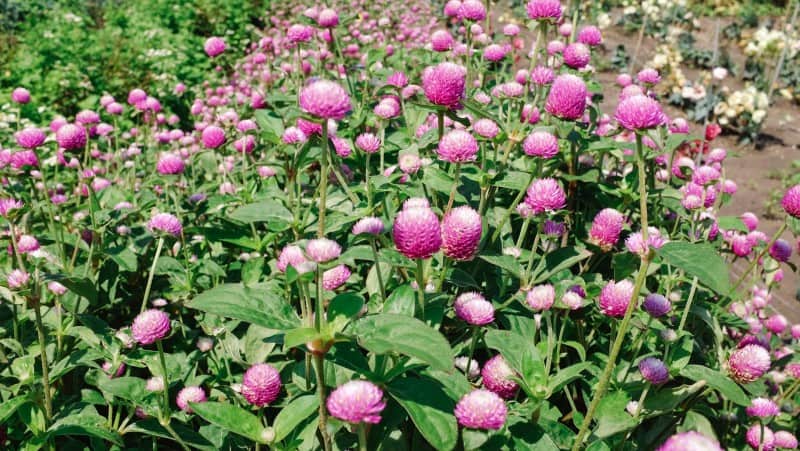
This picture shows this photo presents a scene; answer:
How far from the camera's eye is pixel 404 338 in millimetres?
1090

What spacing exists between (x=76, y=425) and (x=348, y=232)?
3.23 feet

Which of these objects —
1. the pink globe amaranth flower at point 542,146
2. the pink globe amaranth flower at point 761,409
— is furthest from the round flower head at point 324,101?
the pink globe amaranth flower at point 761,409

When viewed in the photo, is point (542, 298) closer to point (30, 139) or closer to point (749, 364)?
point (749, 364)

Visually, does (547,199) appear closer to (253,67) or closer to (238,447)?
(238,447)

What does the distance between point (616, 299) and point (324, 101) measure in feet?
3.04

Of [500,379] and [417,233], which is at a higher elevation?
[417,233]

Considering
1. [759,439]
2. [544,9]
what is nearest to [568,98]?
[544,9]

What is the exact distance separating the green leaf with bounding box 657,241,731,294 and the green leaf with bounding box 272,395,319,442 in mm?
→ 788

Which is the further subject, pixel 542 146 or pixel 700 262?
pixel 542 146

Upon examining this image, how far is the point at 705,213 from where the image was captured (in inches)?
84.1

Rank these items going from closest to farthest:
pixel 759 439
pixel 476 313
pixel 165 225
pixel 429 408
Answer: pixel 429 408 < pixel 476 313 < pixel 759 439 < pixel 165 225

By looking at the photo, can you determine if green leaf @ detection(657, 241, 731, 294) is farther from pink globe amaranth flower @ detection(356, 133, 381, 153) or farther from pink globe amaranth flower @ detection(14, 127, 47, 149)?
pink globe amaranth flower @ detection(14, 127, 47, 149)

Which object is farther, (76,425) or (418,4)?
(418,4)

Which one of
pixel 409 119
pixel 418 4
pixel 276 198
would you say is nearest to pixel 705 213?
pixel 409 119
